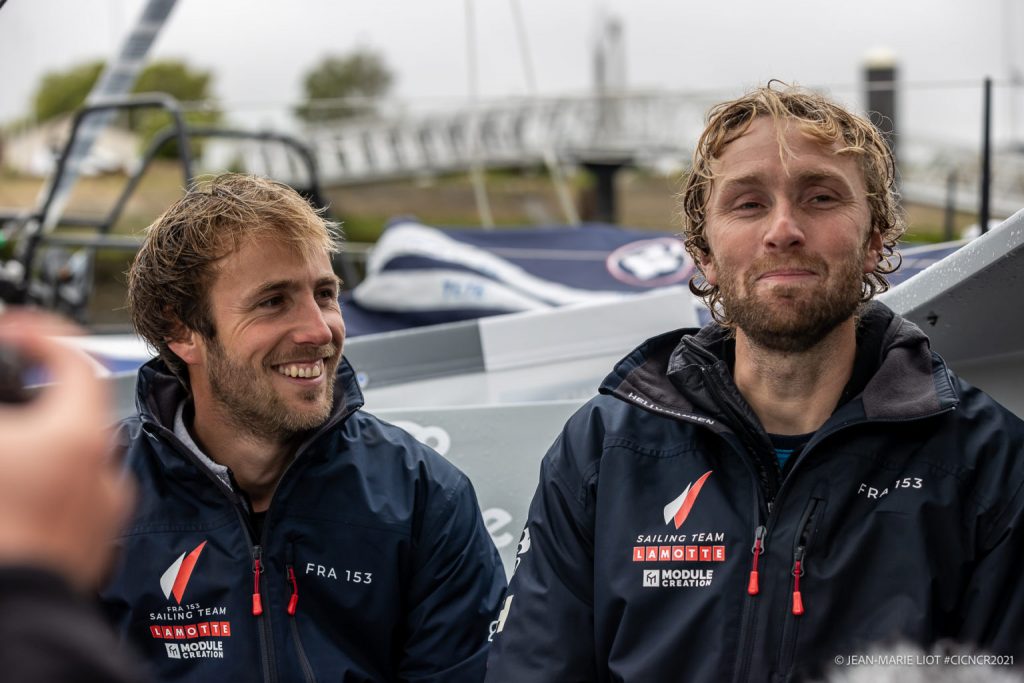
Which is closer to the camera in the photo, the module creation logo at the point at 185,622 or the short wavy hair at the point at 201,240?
the module creation logo at the point at 185,622

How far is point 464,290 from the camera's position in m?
5.09

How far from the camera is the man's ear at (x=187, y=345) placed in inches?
99.7

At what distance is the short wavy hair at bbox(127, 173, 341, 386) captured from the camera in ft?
8.13

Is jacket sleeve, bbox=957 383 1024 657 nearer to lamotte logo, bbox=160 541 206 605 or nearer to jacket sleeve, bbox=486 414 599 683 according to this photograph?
jacket sleeve, bbox=486 414 599 683

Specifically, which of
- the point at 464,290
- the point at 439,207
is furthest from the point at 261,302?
the point at 439,207

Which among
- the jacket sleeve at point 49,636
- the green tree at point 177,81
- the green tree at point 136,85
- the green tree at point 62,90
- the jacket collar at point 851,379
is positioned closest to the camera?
the jacket sleeve at point 49,636

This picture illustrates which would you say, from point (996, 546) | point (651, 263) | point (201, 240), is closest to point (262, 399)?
point (201, 240)

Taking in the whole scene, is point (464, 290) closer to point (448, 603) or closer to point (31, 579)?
point (448, 603)

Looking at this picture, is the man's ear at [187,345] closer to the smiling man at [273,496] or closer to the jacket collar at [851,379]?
the smiling man at [273,496]

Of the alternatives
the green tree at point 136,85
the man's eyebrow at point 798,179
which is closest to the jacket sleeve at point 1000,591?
the man's eyebrow at point 798,179

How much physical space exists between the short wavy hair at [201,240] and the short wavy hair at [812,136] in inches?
31.5

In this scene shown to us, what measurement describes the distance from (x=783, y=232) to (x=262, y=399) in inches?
41.7

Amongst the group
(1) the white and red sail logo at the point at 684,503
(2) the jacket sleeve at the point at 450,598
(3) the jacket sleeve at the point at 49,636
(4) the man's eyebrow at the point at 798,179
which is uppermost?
(3) the jacket sleeve at the point at 49,636

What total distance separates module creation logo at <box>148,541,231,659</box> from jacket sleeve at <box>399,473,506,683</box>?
36 centimetres
